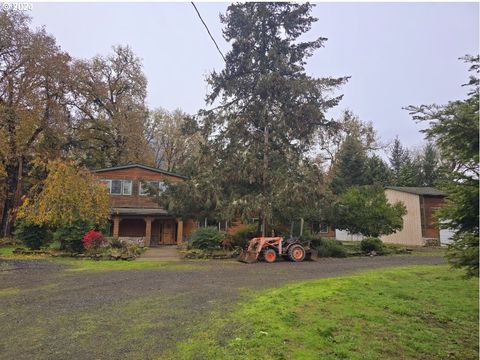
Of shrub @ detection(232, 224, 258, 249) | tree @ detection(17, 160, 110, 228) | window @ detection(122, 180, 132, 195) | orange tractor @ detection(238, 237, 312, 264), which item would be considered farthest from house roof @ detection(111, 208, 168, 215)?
orange tractor @ detection(238, 237, 312, 264)

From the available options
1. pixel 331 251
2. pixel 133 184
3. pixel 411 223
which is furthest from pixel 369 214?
pixel 133 184

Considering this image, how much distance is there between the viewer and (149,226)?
26.4m

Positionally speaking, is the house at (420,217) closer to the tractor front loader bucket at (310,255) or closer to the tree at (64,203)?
the tractor front loader bucket at (310,255)

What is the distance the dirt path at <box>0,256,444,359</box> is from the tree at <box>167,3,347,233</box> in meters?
6.88

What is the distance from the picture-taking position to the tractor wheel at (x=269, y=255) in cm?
1663

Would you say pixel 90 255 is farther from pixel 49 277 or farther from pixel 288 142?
pixel 288 142

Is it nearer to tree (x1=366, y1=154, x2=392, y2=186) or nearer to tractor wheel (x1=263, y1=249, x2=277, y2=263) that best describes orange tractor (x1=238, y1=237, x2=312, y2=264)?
tractor wheel (x1=263, y1=249, x2=277, y2=263)

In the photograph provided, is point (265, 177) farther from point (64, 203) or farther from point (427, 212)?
point (427, 212)

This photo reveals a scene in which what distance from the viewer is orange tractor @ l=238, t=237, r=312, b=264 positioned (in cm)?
1664

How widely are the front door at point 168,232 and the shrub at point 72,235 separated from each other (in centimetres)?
1081

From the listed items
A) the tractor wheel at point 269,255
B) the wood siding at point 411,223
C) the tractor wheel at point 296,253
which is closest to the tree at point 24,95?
the tractor wheel at point 269,255

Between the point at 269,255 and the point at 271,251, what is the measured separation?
0.22 m

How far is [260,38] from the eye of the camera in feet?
74.5

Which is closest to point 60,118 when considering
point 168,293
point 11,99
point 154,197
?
point 11,99
